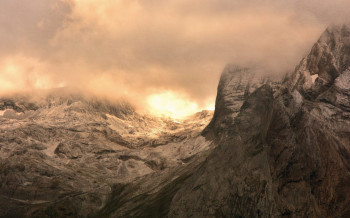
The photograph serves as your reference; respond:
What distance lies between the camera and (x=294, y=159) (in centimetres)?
12912

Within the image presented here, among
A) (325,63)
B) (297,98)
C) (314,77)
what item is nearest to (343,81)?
(297,98)

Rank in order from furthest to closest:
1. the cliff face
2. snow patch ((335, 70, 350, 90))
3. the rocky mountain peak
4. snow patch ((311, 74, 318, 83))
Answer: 1. snow patch ((311, 74, 318, 83))
2. the rocky mountain peak
3. snow patch ((335, 70, 350, 90))
4. the cliff face

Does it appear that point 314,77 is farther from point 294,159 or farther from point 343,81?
point 294,159

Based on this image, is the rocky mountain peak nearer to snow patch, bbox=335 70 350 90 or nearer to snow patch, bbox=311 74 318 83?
snow patch, bbox=311 74 318 83

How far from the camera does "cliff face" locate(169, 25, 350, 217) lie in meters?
121

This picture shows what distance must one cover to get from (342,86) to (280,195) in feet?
122

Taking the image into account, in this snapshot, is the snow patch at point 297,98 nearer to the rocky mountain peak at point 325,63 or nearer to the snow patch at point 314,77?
the rocky mountain peak at point 325,63

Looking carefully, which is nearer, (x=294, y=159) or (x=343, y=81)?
(x=294, y=159)

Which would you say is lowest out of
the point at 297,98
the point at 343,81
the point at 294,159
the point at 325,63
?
the point at 294,159

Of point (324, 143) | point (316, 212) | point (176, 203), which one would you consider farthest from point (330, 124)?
point (176, 203)

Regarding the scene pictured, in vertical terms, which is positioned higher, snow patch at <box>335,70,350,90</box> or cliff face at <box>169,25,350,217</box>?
snow patch at <box>335,70,350,90</box>

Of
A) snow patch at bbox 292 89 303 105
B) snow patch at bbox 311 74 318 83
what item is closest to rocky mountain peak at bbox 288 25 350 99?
snow patch at bbox 311 74 318 83

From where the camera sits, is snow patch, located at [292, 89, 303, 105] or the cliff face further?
snow patch, located at [292, 89, 303, 105]

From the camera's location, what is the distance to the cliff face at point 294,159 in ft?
397
